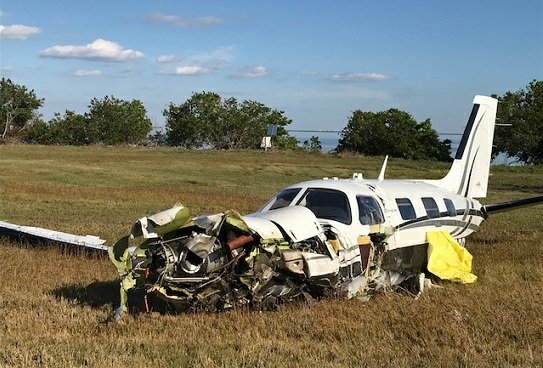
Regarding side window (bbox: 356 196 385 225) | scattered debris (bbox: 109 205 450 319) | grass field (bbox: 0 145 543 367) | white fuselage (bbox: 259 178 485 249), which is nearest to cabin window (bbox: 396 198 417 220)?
white fuselage (bbox: 259 178 485 249)

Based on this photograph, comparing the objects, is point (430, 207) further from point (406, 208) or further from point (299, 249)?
point (299, 249)

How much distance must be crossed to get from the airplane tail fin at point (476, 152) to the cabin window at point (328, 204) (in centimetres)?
668

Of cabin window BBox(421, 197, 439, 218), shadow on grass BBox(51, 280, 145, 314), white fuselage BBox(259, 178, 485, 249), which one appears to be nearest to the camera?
shadow on grass BBox(51, 280, 145, 314)

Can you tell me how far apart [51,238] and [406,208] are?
23.2 feet

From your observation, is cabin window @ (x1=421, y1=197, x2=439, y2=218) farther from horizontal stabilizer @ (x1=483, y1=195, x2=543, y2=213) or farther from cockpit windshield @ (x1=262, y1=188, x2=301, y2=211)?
cockpit windshield @ (x1=262, y1=188, x2=301, y2=211)

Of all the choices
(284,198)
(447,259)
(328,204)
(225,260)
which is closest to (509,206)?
(447,259)

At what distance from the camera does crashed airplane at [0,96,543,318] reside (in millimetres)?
8609

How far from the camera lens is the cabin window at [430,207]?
42.9 ft

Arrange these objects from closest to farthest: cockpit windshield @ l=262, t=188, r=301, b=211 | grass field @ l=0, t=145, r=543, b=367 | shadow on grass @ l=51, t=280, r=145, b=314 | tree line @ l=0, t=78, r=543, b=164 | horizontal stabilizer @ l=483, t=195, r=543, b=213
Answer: grass field @ l=0, t=145, r=543, b=367 → shadow on grass @ l=51, t=280, r=145, b=314 → cockpit windshield @ l=262, t=188, r=301, b=211 → horizontal stabilizer @ l=483, t=195, r=543, b=213 → tree line @ l=0, t=78, r=543, b=164

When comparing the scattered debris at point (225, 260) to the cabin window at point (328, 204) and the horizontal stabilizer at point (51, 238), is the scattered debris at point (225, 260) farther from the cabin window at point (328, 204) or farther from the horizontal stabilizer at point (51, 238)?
the horizontal stabilizer at point (51, 238)

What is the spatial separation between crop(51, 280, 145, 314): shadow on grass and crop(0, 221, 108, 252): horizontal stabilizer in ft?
7.64

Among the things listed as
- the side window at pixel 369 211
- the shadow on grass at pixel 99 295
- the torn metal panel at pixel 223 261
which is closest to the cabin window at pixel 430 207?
the side window at pixel 369 211

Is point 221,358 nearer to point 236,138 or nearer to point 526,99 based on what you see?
point 526,99

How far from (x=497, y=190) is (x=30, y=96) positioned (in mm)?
55611
